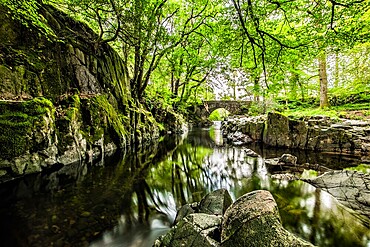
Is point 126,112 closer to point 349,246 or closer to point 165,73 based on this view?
point 165,73

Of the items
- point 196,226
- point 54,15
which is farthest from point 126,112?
point 196,226

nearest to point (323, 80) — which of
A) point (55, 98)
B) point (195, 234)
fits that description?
point (195, 234)

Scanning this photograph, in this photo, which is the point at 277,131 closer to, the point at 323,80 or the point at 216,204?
the point at 323,80

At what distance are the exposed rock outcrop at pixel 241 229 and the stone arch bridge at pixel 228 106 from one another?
28105 millimetres

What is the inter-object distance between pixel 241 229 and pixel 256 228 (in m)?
0.15

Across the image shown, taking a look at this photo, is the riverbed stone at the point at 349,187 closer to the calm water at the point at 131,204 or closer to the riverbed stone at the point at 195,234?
the calm water at the point at 131,204

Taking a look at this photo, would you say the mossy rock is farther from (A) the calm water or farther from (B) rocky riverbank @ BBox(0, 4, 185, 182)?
(A) the calm water

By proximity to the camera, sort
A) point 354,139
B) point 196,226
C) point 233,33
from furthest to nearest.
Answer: point 354,139 → point 233,33 → point 196,226

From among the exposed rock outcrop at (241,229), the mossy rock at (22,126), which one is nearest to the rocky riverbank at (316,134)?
the exposed rock outcrop at (241,229)

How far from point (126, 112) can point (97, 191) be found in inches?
298

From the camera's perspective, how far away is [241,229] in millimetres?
2131

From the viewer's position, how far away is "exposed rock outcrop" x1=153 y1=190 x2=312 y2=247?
201 centimetres

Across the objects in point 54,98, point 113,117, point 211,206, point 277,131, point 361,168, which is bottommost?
point 361,168

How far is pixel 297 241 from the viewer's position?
6.34ft
